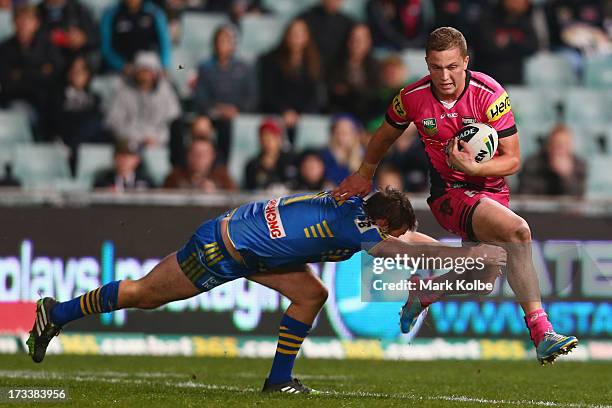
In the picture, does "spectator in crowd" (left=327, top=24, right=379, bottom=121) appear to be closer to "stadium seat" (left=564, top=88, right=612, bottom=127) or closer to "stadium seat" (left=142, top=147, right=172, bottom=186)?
"stadium seat" (left=142, top=147, right=172, bottom=186)

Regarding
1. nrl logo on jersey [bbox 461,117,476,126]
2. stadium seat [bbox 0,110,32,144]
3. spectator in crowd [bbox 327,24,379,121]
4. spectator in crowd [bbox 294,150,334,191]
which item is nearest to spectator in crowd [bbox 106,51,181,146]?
stadium seat [bbox 0,110,32,144]

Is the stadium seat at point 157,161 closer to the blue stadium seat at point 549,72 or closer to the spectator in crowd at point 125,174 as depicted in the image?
the spectator in crowd at point 125,174

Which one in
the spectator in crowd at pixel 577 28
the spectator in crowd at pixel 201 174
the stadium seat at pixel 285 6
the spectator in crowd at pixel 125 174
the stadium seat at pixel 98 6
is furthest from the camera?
the spectator in crowd at pixel 577 28

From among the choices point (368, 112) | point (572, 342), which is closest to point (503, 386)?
point (572, 342)

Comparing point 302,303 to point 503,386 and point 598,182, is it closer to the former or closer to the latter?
point 503,386

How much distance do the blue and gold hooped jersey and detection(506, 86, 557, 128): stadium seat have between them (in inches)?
330

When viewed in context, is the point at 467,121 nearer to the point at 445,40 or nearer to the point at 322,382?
the point at 445,40

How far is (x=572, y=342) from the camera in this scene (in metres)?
8.62

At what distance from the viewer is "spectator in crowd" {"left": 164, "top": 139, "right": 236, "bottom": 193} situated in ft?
47.5

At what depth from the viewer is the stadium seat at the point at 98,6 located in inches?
676

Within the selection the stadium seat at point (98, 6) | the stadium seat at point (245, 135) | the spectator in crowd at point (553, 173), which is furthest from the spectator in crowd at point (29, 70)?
the spectator in crowd at point (553, 173)

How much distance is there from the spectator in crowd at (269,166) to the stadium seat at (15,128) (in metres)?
2.99

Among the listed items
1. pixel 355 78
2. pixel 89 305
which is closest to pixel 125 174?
pixel 355 78

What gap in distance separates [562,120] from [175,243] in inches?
256
